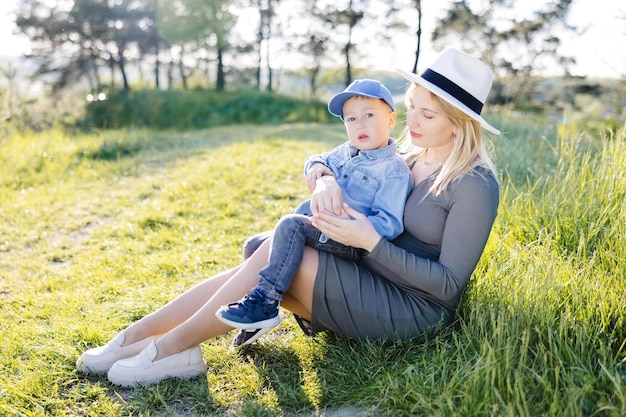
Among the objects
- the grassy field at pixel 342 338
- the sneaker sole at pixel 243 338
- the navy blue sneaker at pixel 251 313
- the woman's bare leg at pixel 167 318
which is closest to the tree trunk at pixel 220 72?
the grassy field at pixel 342 338

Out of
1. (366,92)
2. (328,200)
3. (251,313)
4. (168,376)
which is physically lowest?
(168,376)

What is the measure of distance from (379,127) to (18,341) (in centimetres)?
218

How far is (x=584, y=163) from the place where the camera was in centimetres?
345

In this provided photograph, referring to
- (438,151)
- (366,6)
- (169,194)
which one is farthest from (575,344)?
(366,6)

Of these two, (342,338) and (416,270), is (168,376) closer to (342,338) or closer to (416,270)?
(342,338)

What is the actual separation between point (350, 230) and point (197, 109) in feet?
56.4

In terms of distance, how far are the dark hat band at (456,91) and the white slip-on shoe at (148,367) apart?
1.60 metres

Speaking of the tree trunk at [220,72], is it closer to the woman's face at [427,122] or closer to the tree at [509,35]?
the tree at [509,35]

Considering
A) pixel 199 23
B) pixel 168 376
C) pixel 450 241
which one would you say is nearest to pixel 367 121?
pixel 450 241

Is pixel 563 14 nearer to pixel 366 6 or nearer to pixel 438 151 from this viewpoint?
pixel 366 6

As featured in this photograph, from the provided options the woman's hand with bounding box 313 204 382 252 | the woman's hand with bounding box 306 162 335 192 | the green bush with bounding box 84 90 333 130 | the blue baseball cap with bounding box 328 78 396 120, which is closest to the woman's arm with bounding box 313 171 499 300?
the woman's hand with bounding box 313 204 382 252

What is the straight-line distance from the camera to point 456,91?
2.31 m

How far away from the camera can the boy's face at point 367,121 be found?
2551 mm

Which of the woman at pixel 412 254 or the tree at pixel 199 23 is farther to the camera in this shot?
the tree at pixel 199 23
